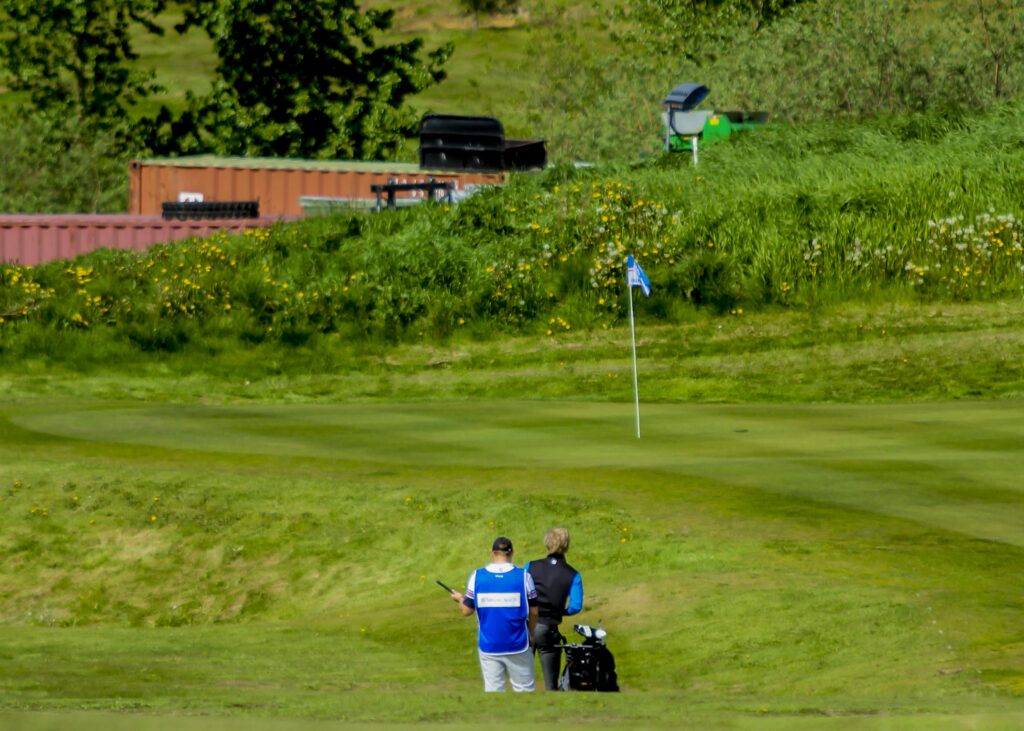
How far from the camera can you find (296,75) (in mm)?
70062

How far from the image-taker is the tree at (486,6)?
5625 inches

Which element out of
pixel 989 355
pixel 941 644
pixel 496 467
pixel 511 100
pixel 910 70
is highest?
pixel 511 100

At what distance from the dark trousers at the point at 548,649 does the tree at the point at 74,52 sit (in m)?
59.3

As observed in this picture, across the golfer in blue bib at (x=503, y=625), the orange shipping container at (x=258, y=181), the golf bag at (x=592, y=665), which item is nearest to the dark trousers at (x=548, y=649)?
the golfer in blue bib at (x=503, y=625)

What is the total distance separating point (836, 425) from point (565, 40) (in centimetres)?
7272

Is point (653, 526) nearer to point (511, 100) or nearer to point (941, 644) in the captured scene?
point (941, 644)

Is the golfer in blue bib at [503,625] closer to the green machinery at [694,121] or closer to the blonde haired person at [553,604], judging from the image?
the blonde haired person at [553,604]

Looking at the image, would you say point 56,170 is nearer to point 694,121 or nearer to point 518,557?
point 694,121

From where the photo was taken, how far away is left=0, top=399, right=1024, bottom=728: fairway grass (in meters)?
11.4

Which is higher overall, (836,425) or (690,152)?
(690,152)

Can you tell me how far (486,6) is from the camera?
145 metres

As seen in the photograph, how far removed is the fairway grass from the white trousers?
23cm

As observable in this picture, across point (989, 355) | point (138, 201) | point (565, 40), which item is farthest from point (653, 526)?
point (565, 40)

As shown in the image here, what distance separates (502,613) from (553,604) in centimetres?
75
